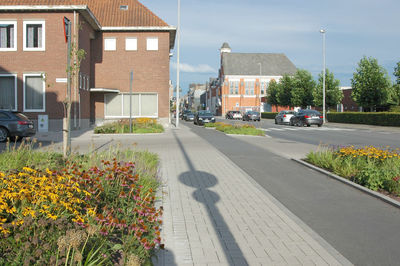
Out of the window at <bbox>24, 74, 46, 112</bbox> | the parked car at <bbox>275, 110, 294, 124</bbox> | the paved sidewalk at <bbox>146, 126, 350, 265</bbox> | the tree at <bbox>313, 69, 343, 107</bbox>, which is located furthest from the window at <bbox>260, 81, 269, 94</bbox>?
the paved sidewalk at <bbox>146, 126, 350, 265</bbox>

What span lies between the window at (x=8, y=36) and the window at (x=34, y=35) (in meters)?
0.70

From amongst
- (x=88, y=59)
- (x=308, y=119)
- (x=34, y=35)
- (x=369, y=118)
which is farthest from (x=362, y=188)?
(x=369, y=118)

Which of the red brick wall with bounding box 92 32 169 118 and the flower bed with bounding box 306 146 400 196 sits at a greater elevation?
the red brick wall with bounding box 92 32 169 118

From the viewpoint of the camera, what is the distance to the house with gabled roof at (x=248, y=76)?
99.8 metres

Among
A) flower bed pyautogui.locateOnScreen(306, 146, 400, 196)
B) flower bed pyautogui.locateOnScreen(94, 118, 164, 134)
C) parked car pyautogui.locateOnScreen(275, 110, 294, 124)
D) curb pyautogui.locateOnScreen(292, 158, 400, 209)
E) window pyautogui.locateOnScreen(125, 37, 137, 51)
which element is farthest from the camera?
parked car pyautogui.locateOnScreen(275, 110, 294, 124)

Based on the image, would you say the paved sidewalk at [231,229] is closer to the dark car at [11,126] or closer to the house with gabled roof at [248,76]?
the dark car at [11,126]

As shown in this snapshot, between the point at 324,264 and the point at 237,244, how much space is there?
1.02m

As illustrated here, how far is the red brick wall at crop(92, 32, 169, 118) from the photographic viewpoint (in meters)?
35.1

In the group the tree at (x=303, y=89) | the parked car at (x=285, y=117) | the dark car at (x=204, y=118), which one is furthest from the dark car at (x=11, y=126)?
the tree at (x=303, y=89)

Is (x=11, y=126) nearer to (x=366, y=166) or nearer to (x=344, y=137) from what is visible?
(x=366, y=166)

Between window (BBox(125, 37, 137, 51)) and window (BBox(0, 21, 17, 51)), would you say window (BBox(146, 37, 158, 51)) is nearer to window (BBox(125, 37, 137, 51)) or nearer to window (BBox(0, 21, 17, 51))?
window (BBox(125, 37, 137, 51))

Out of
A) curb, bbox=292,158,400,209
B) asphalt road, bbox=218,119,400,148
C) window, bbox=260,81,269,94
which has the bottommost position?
curb, bbox=292,158,400,209

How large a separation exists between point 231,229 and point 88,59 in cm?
2947

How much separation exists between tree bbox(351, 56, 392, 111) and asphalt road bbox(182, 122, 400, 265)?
35754mm
